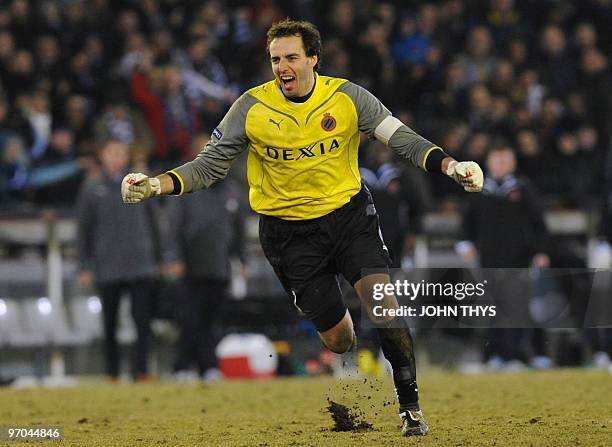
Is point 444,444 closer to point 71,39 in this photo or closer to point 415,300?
point 415,300

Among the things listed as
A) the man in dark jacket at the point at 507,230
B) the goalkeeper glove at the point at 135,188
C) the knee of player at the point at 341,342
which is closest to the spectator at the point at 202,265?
the man in dark jacket at the point at 507,230

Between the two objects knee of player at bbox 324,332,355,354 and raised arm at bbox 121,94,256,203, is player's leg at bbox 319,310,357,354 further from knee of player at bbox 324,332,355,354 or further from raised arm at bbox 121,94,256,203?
raised arm at bbox 121,94,256,203

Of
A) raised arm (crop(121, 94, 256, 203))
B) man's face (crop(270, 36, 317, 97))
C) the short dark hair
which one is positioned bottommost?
raised arm (crop(121, 94, 256, 203))

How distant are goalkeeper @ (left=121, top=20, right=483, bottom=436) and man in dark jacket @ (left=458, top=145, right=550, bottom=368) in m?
5.73

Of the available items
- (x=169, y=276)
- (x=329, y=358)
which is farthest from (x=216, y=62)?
(x=329, y=358)

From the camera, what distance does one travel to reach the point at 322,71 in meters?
16.5

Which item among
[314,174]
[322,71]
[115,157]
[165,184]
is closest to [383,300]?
[314,174]

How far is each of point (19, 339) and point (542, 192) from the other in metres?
6.33

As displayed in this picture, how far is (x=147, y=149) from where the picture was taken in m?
15.5

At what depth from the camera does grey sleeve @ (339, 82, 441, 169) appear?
759cm

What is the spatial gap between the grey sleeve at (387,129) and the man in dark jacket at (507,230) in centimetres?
584

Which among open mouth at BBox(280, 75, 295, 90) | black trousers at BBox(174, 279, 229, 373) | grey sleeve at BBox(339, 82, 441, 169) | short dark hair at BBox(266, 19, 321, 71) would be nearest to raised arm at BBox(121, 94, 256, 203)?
open mouth at BBox(280, 75, 295, 90)

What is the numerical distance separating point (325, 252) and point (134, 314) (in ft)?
17.6

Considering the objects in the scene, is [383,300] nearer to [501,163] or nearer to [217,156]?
[217,156]
